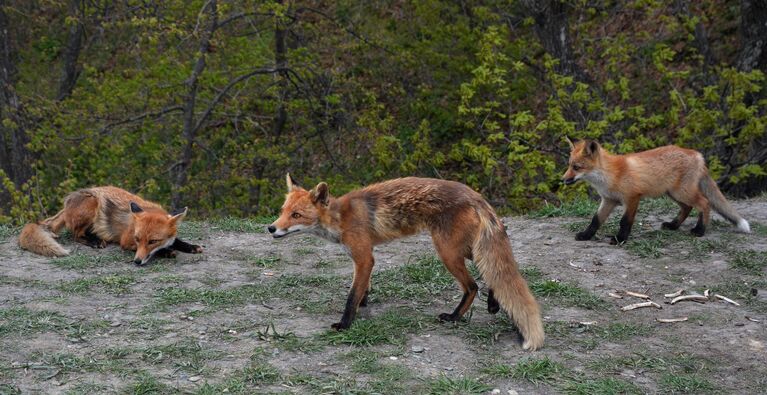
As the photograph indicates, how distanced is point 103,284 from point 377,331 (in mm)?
2656

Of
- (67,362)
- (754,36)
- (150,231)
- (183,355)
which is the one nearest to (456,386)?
(183,355)

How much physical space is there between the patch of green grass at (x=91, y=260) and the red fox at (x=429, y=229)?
253 centimetres

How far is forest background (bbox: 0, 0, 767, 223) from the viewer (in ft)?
42.9

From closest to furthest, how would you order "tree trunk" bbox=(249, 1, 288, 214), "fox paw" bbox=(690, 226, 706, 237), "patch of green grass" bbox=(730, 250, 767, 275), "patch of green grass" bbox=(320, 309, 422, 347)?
"patch of green grass" bbox=(320, 309, 422, 347)
"patch of green grass" bbox=(730, 250, 767, 275)
"fox paw" bbox=(690, 226, 706, 237)
"tree trunk" bbox=(249, 1, 288, 214)

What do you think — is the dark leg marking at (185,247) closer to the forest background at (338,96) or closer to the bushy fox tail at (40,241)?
the bushy fox tail at (40,241)

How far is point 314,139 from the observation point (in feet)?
51.2

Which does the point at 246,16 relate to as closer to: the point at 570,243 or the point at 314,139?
the point at 314,139

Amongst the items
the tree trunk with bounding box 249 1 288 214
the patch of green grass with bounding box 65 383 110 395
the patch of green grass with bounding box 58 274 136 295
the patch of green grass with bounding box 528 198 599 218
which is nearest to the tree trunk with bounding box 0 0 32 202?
the tree trunk with bounding box 249 1 288 214

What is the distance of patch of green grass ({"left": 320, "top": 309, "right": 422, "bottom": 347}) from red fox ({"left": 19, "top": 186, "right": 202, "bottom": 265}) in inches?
107

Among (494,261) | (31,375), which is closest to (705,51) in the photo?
(494,261)

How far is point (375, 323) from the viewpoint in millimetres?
5660

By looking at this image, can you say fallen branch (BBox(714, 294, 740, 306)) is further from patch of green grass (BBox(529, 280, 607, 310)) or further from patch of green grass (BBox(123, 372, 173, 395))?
patch of green grass (BBox(123, 372, 173, 395))

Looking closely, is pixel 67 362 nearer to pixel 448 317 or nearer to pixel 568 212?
pixel 448 317

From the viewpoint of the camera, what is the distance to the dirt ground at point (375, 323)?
4.75m
